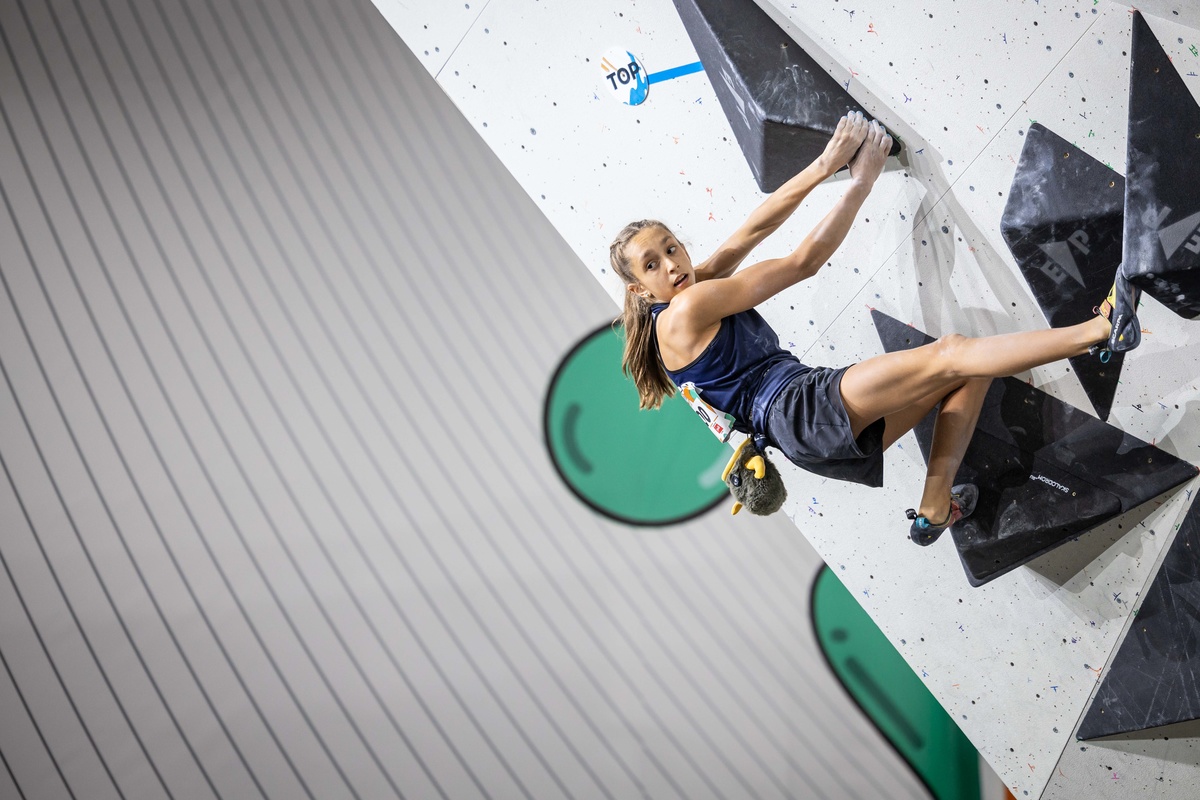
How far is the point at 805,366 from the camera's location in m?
1.75

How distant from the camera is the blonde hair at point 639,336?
183 centimetres

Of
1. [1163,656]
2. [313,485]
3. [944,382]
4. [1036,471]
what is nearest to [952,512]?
[1036,471]

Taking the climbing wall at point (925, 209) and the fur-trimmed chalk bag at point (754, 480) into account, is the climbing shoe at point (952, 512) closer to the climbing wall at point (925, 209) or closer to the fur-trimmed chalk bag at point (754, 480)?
the climbing wall at point (925, 209)

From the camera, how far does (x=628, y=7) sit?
2100 mm

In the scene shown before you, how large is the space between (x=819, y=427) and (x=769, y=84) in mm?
879

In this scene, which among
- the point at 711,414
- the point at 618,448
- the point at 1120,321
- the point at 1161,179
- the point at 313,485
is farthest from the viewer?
the point at 618,448

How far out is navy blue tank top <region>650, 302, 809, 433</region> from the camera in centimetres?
172

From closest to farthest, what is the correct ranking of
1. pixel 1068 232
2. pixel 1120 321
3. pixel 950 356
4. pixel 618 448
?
pixel 1120 321 → pixel 950 356 → pixel 1068 232 → pixel 618 448

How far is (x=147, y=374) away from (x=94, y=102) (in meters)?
0.93

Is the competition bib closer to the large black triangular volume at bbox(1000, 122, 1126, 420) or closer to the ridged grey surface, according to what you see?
the large black triangular volume at bbox(1000, 122, 1126, 420)

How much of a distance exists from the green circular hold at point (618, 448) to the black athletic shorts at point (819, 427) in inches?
42.1

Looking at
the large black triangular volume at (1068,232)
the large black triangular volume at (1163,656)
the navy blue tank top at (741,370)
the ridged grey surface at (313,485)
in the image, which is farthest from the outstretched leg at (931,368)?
the ridged grey surface at (313,485)

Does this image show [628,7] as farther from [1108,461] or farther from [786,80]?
[1108,461]

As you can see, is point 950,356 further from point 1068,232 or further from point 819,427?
point 1068,232
